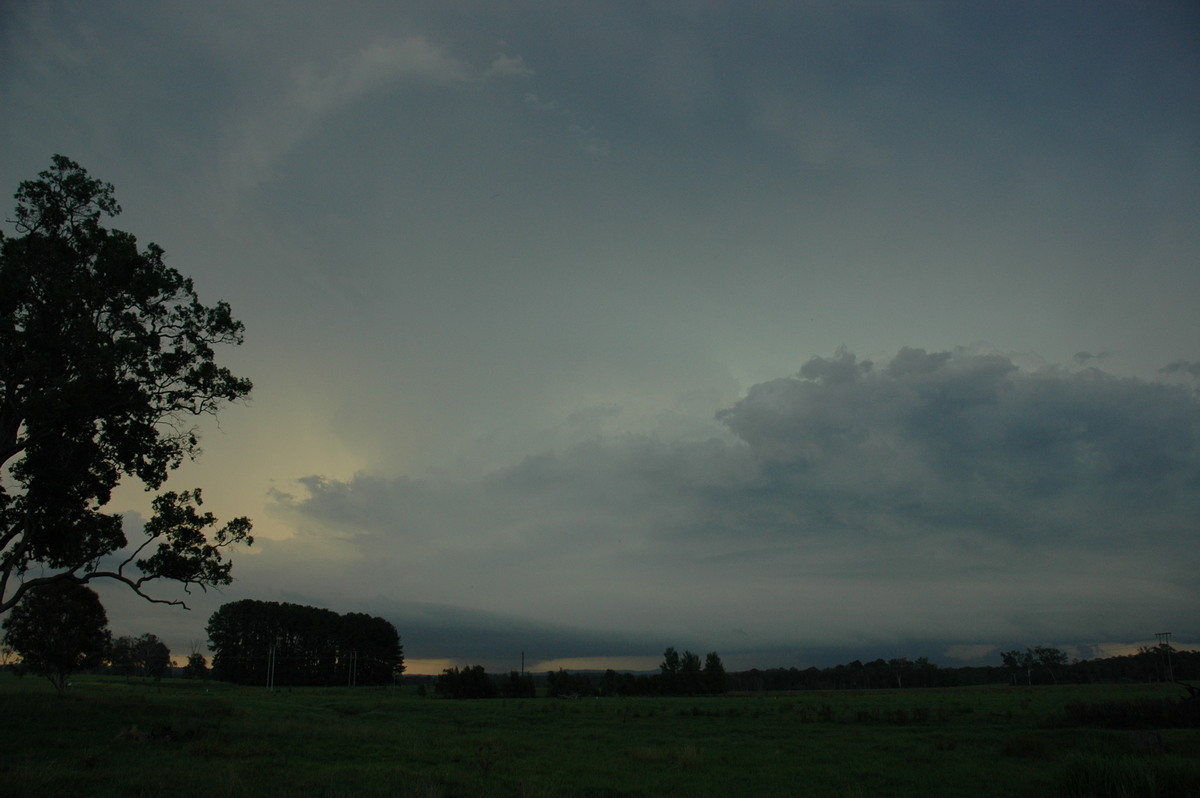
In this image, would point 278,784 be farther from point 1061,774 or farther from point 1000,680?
point 1000,680

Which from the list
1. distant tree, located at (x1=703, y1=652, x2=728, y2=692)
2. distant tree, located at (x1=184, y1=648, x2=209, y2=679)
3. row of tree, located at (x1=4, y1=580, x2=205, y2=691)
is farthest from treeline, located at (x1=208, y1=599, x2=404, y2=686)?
row of tree, located at (x1=4, y1=580, x2=205, y2=691)

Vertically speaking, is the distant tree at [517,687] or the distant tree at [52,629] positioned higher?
the distant tree at [52,629]

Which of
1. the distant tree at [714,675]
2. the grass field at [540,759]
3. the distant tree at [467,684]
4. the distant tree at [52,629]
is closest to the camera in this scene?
the grass field at [540,759]

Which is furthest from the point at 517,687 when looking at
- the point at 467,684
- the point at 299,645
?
the point at 299,645

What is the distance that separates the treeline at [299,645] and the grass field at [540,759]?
4808 inches

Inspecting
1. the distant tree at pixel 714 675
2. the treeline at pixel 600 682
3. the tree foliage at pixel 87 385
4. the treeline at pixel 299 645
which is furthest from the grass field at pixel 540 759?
the treeline at pixel 299 645

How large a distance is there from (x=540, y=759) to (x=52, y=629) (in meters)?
39.7

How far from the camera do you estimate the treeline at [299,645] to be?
141 metres

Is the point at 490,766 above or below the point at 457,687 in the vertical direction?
above

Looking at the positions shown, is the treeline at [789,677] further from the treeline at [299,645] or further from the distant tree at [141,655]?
the distant tree at [141,655]

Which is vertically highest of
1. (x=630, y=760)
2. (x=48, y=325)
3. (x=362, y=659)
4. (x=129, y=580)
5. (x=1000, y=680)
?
(x=48, y=325)

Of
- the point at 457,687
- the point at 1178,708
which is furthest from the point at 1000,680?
the point at 1178,708

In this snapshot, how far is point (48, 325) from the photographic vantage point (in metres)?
22.5

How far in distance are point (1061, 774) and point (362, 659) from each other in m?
153
